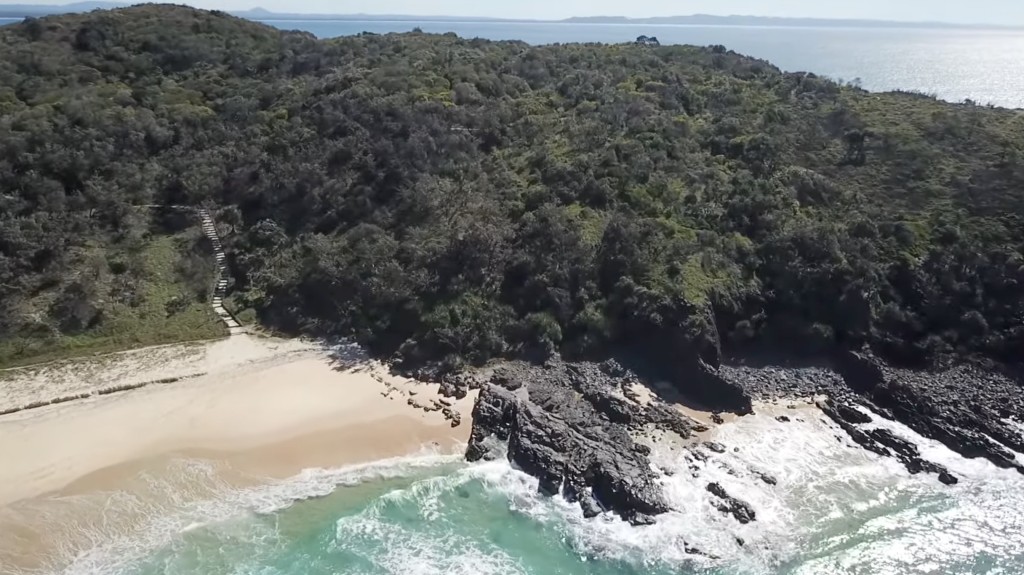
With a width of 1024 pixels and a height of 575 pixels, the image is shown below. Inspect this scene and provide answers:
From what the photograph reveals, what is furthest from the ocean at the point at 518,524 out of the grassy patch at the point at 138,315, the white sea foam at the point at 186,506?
the grassy patch at the point at 138,315

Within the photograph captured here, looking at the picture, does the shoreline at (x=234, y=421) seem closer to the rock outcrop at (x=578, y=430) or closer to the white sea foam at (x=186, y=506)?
the white sea foam at (x=186, y=506)

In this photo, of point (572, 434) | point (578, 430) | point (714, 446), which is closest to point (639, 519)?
point (572, 434)

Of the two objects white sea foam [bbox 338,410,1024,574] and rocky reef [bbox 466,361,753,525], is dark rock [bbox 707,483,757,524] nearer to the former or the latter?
white sea foam [bbox 338,410,1024,574]

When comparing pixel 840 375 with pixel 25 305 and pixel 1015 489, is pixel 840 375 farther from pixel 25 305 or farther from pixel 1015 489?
pixel 25 305

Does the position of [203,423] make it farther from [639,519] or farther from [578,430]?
[639,519]

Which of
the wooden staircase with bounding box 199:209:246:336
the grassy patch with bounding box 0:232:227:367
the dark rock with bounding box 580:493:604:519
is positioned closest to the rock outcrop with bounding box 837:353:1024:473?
the dark rock with bounding box 580:493:604:519

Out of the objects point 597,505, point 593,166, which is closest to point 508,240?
point 593,166
